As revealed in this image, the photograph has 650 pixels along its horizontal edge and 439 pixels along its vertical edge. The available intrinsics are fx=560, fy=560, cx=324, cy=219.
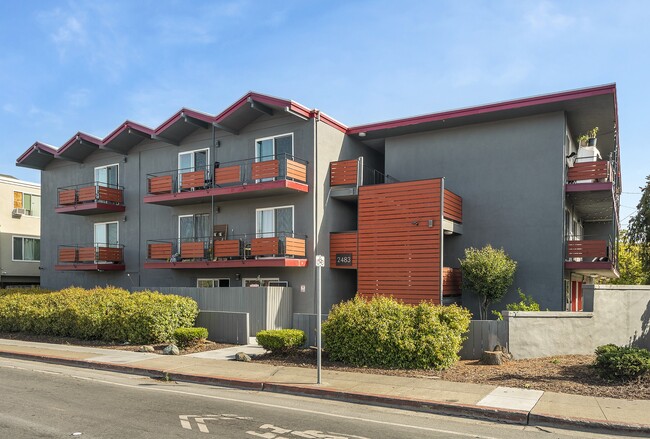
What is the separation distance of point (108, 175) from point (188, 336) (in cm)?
1480

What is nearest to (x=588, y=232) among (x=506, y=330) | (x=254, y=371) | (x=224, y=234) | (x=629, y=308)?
(x=629, y=308)

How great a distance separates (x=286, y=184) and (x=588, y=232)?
17371 mm

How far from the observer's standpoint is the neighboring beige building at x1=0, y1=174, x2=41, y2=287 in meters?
36.1

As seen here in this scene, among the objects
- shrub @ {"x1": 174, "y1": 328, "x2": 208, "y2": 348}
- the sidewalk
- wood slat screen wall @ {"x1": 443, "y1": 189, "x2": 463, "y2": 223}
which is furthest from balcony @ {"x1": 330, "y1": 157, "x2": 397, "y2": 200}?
the sidewalk

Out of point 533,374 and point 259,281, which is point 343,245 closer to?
point 259,281

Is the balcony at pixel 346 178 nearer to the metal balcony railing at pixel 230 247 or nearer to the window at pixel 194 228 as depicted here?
the metal balcony railing at pixel 230 247

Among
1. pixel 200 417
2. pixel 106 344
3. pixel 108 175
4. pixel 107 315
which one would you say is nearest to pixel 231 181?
pixel 107 315

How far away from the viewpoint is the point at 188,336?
57.1 ft

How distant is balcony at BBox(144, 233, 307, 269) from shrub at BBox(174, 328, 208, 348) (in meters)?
4.49

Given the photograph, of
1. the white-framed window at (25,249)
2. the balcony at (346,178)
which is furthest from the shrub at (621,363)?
the white-framed window at (25,249)

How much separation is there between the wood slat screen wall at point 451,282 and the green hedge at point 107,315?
28.9 feet

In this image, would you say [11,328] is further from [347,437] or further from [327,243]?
[347,437]

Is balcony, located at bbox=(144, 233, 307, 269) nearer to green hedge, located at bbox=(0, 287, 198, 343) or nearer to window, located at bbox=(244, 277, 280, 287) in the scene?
window, located at bbox=(244, 277, 280, 287)

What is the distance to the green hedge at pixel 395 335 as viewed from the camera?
44.0 ft
